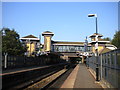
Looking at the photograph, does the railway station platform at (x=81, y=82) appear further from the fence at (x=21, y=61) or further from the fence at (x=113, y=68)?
the fence at (x=21, y=61)

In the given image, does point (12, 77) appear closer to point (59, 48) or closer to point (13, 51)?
point (13, 51)

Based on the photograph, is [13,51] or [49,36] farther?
[49,36]

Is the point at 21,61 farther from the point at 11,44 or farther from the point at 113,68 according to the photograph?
the point at 11,44

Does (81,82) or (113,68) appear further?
(81,82)

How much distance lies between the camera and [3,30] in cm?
6606

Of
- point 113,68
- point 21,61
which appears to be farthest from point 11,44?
point 113,68

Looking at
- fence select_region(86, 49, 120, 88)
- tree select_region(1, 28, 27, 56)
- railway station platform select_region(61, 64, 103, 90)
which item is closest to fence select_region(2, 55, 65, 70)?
railway station platform select_region(61, 64, 103, 90)

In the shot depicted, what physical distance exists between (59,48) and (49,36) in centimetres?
953

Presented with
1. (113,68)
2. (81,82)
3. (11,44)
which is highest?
(11,44)

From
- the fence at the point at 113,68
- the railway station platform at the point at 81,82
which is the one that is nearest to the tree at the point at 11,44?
the railway station platform at the point at 81,82

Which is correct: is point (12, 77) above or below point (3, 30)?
below

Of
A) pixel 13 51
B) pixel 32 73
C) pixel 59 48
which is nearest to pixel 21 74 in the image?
pixel 32 73

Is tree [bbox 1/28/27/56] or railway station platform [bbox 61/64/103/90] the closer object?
railway station platform [bbox 61/64/103/90]

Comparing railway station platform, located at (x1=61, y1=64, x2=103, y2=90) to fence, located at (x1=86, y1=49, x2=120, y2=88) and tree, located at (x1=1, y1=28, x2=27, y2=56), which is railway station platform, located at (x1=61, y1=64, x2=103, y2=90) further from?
tree, located at (x1=1, y1=28, x2=27, y2=56)
